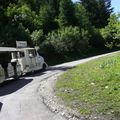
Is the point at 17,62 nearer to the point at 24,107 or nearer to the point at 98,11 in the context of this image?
the point at 24,107

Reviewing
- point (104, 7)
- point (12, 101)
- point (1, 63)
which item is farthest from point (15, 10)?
point (104, 7)

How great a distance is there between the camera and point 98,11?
93.9m

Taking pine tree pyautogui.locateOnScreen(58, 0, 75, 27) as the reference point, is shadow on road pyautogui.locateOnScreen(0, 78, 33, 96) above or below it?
below

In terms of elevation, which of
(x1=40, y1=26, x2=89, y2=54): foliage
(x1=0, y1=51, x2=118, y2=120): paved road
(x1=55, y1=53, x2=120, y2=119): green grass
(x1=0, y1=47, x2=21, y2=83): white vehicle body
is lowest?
(x1=0, y1=51, x2=118, y2=120): paved road

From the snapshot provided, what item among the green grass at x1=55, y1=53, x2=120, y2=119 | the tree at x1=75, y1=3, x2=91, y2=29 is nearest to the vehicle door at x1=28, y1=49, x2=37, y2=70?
the green grass at x1=55, y1=53, x2=120, y2=119

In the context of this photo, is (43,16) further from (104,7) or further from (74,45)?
(104,7)

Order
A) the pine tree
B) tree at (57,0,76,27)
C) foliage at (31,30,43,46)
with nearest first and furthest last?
1. foliage at (31,30,43,46)
2. tree at (57,0,76,27)
3. the pine tree

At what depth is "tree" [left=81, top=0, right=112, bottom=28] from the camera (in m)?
92.0

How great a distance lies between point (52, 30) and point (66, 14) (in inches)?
244

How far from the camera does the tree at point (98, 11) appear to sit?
302 feet

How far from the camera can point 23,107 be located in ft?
46.6

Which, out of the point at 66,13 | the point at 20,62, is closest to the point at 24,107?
the point at 20,62

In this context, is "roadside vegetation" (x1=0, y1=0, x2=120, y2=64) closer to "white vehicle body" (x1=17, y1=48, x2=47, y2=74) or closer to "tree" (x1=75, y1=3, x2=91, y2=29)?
"tree" (x1=75, y1=3, x2=91, y2=29)

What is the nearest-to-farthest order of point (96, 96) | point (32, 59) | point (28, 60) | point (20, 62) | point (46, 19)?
1. point (96, 96)
2. point (20, 62)
3. point (28, 60)
4. point (32, 59)
5. point (46, 19)
